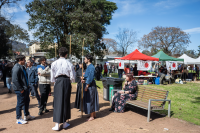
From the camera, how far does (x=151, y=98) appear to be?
5.42 m

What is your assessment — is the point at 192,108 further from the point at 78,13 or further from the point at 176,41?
the point at 176,41

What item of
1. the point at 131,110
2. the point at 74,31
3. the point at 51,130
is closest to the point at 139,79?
the point at 74,31

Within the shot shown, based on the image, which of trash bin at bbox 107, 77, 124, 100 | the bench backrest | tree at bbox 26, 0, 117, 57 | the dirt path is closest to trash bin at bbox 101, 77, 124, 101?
trash bin at bbox 107, 77, 124, 100

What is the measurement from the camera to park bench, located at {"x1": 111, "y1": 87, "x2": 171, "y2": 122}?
195 inches

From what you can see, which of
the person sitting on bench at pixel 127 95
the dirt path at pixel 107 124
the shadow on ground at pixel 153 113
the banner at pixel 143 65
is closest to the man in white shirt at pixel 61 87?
the dirt path at pixel 107 124

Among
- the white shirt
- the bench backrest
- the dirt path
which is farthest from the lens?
the bench backrest

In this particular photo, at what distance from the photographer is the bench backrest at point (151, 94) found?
518 centimetres

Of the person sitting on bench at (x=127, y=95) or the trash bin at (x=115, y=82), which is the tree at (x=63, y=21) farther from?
the person sitting on bench at (x=127, y=95)

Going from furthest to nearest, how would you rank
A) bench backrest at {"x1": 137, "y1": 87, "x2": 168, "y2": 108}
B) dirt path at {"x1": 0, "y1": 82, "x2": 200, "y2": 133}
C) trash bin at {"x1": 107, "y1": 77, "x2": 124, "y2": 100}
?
trash bin at {"x1": 107, "y1": 77, "x2": 124, "y2": 100} < bench backrest at {"x1": 137, "y1": 87, "x2": 168, "y2": 108} < dirt path at {"x1": 0, "y1": 82, "x2": 200, "y2": 133}

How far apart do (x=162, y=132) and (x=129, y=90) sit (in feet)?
6.31

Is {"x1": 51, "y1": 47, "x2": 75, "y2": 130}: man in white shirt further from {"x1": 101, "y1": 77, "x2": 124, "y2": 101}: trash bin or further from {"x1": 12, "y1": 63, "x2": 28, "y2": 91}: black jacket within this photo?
{"x1": 101, "y1": 77, "x2": 124, "y2": 101}: trash bin

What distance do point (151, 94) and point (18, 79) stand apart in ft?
13.7

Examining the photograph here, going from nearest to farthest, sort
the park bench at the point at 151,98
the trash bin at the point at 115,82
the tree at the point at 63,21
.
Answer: the park bench at the point at 151,98 < the trash bin at the point at 115,82 < the tree at the point at 63,21

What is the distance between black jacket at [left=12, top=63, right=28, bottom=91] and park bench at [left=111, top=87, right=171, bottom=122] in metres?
3.34
